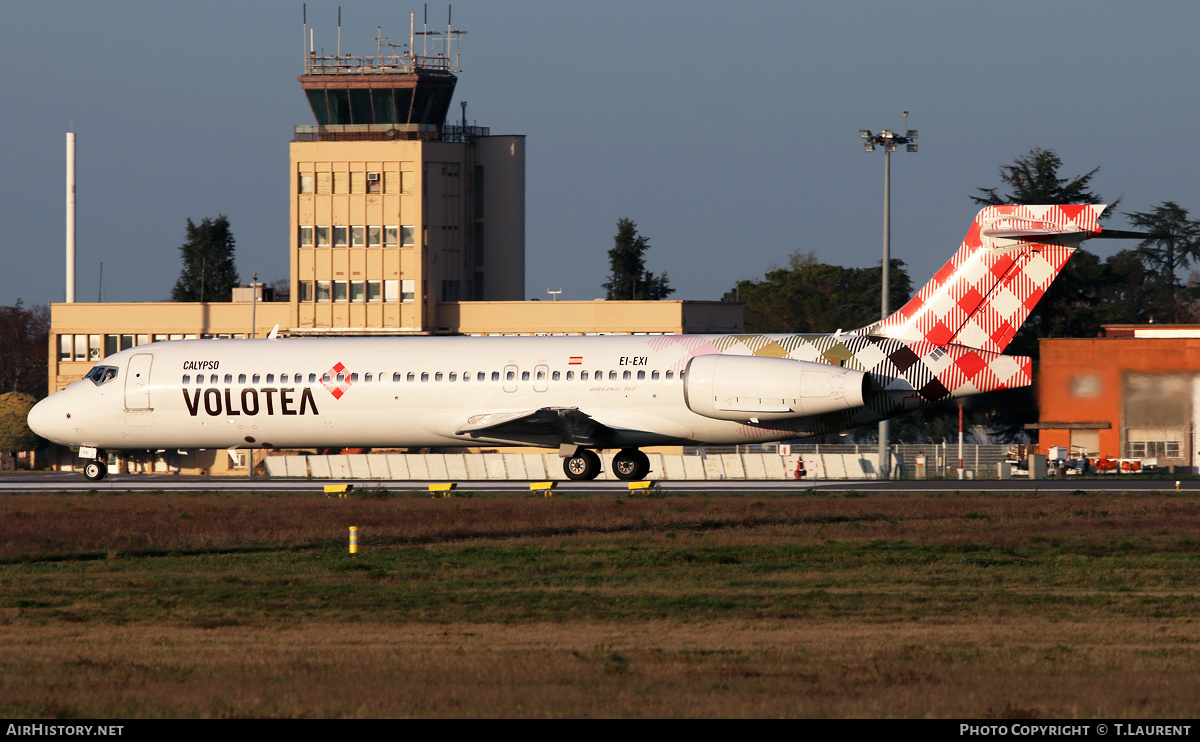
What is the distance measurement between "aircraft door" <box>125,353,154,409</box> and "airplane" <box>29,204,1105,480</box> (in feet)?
0.12

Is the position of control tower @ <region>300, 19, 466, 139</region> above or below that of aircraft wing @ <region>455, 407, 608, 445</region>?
above

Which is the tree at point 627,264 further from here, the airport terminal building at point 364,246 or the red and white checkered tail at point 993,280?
the red and white checkered tail at point 993,280

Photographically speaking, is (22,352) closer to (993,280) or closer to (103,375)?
(103,375)

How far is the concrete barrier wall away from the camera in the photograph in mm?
40938

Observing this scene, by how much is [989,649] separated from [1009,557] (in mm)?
7565

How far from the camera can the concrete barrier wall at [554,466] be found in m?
40.9

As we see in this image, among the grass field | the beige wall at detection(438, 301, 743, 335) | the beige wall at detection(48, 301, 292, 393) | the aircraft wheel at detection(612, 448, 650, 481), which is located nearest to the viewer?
the grass field

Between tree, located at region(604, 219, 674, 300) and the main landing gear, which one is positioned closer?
the main landing gear

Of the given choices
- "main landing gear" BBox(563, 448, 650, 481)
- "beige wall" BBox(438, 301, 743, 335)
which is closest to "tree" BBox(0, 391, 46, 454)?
"beige wall" BBox(438, 301, 743, 335)

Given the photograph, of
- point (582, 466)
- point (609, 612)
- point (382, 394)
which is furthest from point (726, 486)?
point (609, 612)

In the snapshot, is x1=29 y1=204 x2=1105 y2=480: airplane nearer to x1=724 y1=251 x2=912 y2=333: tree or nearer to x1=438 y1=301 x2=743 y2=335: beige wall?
x1=438 y1=301 x2=743 y2=335: beige wall

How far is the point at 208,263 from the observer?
293 ft

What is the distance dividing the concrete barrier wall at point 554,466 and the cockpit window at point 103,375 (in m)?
8.83

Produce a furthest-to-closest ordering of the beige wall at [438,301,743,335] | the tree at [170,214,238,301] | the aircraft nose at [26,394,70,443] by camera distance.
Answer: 1. the tree at [170,214,238,301]
2. the beige wall at [438,301,743,335]
3. the aircraft nose at [26,394,70,443]
